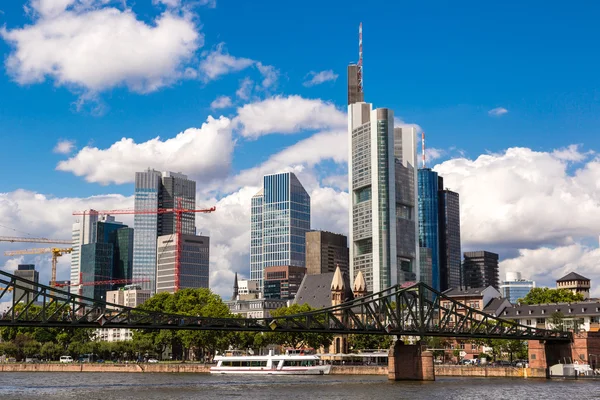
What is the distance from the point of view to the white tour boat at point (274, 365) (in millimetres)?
150750

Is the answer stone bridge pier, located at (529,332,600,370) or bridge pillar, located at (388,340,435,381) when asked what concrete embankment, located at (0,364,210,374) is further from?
stone bridge pier, located at (529,332,600,370)

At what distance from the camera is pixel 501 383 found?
11644cm

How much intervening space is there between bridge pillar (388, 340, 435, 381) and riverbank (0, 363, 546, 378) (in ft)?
80.4

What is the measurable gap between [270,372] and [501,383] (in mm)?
49028

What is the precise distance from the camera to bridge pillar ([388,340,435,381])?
117938 mm

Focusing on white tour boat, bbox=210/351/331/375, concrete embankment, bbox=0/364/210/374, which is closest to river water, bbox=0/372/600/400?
white tour boat, bbox=210/351/331/375

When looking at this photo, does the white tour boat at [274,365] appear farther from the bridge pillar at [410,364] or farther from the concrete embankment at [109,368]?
the bridge pillar at [410,364]

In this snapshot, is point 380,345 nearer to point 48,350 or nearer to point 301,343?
point 301,343

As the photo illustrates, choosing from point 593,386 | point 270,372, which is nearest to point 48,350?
point 270,372

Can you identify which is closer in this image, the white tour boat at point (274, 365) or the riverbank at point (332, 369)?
the riverbank at point (332, 369)

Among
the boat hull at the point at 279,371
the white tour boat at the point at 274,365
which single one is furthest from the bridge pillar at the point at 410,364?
the white tour boat at the point at 274,365

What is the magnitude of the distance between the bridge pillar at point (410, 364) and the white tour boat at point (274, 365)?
33661 mm

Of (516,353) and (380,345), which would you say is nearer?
(516,353)

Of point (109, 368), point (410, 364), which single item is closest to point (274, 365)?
point (109, 368)
